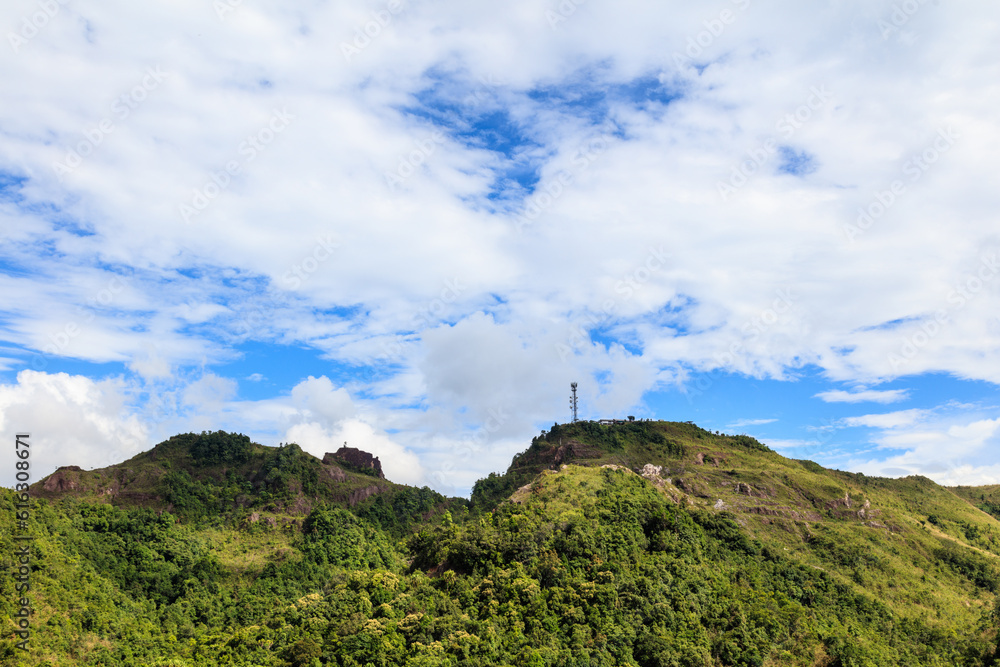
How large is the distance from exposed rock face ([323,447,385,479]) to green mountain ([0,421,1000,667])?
11.1 m

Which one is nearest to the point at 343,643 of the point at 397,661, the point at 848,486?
the point at 397,661

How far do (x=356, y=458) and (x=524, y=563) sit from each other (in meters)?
125

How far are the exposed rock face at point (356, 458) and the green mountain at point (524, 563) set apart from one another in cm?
1107

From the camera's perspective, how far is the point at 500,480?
530 ft

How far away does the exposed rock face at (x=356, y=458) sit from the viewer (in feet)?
580

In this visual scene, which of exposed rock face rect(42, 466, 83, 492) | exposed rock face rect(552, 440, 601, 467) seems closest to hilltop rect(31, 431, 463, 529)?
exposed rock face rect(42, 466, 83, 492)

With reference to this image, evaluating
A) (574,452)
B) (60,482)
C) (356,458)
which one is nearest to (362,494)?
(356,458)

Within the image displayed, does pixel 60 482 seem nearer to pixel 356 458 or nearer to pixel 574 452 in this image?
pixel 356 458

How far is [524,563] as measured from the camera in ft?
203

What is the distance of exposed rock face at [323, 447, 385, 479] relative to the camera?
177 meters

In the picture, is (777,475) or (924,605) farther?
(777,475)

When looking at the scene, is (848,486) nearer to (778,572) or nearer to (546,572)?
(778,572)

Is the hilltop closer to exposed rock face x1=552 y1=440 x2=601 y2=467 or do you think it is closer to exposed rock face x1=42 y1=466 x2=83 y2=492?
exposed rock face x1=42 y1=466 x2=83 y2=492

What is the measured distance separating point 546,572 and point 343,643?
760 inches
